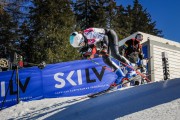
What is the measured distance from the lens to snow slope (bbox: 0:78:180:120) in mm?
5039

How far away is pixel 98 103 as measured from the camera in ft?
23.2

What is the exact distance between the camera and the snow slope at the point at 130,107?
504 centimetres

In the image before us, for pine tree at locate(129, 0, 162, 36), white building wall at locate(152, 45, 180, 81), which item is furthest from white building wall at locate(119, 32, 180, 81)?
pine tree at locate(129, 0, 162, 36)

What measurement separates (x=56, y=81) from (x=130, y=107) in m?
6.59

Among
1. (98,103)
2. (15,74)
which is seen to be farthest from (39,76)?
(98,103)

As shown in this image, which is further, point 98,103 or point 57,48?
point 57,48

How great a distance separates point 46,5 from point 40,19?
1.94 meters

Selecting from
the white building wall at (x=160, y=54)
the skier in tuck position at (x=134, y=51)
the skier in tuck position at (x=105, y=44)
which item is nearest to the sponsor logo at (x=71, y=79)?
the skier in tuck position at (x=134, y=51)

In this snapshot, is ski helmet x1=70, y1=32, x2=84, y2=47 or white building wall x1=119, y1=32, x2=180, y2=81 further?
white building wall x1=119, y1=32, x2=180, y2=81

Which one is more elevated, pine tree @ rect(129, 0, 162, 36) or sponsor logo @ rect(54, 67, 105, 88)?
pine tree @ rect(129, 0, 162, 36)

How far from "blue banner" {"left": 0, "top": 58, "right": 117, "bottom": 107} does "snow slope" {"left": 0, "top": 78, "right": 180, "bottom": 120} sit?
11.4 ft

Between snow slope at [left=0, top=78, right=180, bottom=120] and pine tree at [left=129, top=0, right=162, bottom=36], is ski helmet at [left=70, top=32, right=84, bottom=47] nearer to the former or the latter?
snow slope at [left=0, top=78, right=180, bottom=120]

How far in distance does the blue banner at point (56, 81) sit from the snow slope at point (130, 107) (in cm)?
346

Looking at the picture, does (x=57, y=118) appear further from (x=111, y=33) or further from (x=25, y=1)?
(x=25, y=1)
